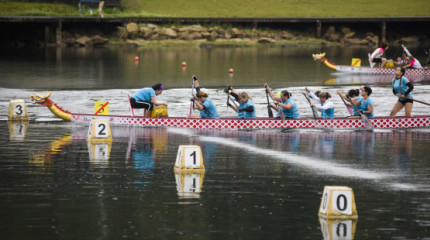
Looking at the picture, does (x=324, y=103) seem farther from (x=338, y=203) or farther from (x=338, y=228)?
(x=338, y=228)

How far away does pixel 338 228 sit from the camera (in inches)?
542

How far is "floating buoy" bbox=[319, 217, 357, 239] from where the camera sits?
13445mm

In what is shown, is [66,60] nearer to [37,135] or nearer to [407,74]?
[407,74]

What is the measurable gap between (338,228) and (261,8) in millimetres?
69747

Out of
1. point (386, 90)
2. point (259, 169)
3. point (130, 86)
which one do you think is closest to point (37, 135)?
point (259, 169)

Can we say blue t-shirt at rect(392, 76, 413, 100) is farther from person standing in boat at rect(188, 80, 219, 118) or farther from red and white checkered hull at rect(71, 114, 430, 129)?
person standing in boat at rect(188, 80, 219, 118)

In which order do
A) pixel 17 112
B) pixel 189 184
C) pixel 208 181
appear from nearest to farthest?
pixel 189 184
pixel 208 181
pixel 17 112

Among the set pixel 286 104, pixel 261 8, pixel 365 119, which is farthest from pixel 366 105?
pixel 261 8

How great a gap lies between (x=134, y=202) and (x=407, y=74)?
3192 centimetres

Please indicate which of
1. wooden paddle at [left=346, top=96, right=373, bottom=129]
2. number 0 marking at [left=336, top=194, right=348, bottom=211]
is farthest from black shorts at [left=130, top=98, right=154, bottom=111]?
number 0 marking at [left=336, top=194, right=348, bottom=211]

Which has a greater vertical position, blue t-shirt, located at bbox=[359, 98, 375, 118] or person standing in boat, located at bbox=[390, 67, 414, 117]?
person standing in boat, located at bbox=[390, 67, 414, 117]

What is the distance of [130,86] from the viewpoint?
130 feet

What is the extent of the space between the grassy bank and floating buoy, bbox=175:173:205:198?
2240 inches

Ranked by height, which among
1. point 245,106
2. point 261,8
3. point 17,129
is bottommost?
point 17,129
